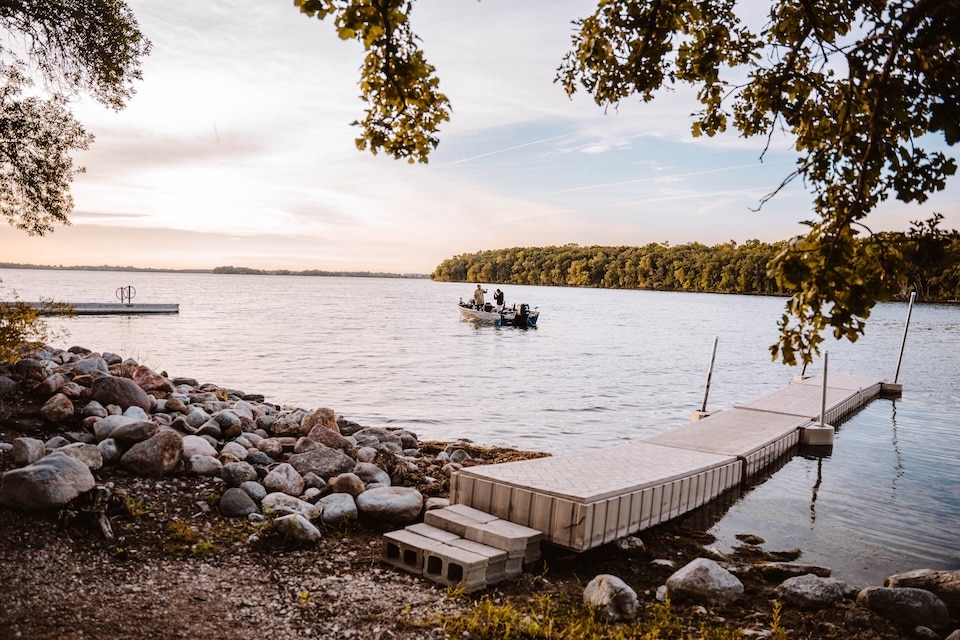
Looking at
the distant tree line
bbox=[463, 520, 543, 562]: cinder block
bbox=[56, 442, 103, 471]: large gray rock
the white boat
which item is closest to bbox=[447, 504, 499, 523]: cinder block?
bbox=[463, 520, 543, 562]: cinder block

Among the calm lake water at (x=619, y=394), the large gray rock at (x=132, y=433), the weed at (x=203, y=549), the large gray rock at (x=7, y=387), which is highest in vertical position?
the large gray rock at (x=7, y=387)

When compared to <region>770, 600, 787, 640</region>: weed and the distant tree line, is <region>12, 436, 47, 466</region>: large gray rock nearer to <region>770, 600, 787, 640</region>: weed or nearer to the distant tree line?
<region>770, 600, 787, 640</region>: weed

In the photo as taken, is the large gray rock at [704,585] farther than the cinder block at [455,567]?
Yes

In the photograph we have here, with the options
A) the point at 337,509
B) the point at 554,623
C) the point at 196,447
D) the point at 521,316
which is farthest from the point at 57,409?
the point at 521,316

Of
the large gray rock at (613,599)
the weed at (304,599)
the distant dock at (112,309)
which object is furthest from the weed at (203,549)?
the distant dock at (112,309)

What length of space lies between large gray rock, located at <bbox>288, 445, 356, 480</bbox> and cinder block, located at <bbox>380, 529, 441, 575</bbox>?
2.17 meters

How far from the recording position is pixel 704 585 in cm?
530

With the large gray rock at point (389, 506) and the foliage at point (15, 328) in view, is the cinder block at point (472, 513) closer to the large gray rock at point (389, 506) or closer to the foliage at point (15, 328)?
the large gray rock at point (389, 506)

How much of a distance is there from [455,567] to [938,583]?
4.29 m

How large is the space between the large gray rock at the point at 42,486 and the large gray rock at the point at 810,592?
5.96 metres

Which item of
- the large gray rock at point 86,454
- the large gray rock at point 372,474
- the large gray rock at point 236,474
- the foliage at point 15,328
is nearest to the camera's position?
the large gray rock at point 86,454

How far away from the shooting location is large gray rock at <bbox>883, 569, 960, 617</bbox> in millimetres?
5641

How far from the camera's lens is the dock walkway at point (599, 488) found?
567cm

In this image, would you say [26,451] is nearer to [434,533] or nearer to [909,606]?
[434,533]
